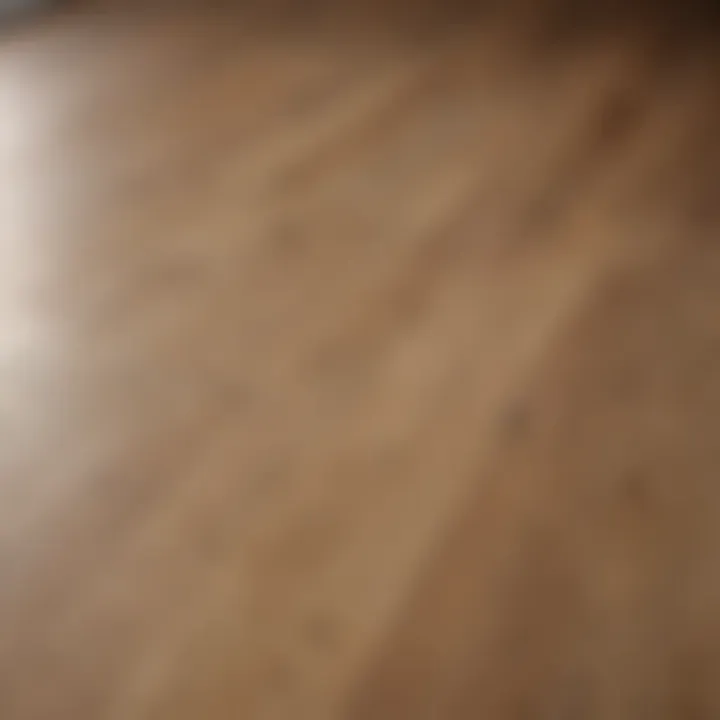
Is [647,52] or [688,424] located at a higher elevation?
[647,52]

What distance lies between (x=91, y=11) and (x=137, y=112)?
0.66 m

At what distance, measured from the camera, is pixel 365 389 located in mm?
1332

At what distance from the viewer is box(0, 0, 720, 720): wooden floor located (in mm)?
1007

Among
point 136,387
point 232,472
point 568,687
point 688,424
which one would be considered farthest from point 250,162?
point 568,687

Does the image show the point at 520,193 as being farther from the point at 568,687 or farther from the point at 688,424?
the point at 568,687

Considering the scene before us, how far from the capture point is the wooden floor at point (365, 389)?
1.01 metres

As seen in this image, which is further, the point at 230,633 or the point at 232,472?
the point at 232,472

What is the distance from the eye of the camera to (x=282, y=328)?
4.74ft

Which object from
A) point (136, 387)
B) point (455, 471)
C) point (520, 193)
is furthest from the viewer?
point (520, 193)

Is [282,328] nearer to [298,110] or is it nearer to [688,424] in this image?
[688,424]

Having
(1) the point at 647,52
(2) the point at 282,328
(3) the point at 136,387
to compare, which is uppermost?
(1) the point at 647,52

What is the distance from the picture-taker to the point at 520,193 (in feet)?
5.70

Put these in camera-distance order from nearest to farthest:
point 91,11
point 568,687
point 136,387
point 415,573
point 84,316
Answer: point 568,687 < point 415,573 < point 136,387 < point 84,316 < point 91,11

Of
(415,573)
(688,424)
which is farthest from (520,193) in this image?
(415,573)
